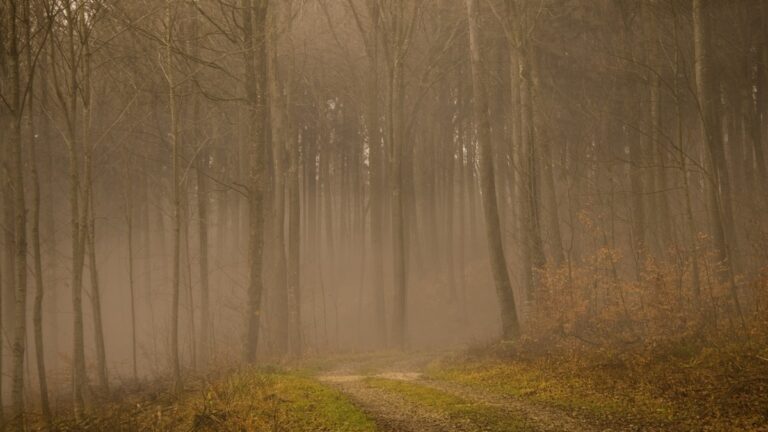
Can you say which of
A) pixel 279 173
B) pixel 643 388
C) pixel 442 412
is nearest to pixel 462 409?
pixel 442 412

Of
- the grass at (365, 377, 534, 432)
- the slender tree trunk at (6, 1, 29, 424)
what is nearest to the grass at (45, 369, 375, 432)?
the grass at (365, 377, 534, 432)

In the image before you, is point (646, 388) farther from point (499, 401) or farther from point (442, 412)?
point (442, 412)

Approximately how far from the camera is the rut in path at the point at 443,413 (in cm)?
654

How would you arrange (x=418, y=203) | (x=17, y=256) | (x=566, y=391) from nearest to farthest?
(x=566, y=391) → (x=17, y=256) → (x=418, y=203)

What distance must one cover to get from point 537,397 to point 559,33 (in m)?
16.7

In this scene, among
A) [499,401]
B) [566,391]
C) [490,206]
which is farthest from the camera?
[490,206]

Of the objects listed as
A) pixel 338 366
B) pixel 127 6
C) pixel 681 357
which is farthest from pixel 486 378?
pixel 127 6

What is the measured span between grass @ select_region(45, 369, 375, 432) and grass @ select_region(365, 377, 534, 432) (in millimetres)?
1027

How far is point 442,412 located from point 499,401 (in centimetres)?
113

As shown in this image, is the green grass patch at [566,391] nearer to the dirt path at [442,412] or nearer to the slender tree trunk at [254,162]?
the dirt path at [442,412]

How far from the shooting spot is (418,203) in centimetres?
3534

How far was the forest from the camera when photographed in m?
8.55

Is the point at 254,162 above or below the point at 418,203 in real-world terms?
below

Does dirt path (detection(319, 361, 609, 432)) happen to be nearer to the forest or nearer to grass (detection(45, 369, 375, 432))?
the forest
